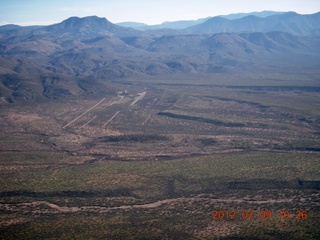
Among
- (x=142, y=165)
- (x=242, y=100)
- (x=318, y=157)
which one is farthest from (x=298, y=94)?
(x=142, y=165)

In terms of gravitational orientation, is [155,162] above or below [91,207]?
above

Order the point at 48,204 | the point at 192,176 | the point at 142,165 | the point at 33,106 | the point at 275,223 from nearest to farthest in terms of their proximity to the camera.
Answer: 1. the point at 275,223
2. the point at 48,204
3. the point at 192,176
4. the point at 142,165
5. the point at 33,106

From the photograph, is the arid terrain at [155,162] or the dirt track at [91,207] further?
the dirt track at [91,207]

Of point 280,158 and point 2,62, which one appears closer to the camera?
point 280,158

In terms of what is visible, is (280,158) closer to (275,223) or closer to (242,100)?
(275,223)

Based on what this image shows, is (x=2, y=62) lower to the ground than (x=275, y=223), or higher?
higher

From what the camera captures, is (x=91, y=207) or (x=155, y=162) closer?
(x=91, y=207)

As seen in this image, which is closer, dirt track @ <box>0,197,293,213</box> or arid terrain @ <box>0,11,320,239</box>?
arid terrain @ <box>0,11,320,239</box>

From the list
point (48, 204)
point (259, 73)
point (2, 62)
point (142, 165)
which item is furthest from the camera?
point (259, 73)

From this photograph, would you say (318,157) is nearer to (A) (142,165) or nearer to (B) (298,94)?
(A) (142,165)
